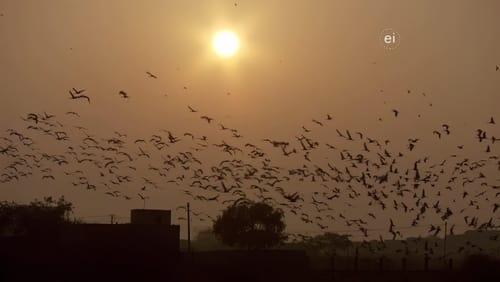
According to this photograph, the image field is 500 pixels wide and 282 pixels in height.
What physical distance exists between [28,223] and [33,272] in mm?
Result: 45199

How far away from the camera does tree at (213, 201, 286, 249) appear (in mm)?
105688

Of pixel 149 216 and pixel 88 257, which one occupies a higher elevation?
pixel 149 216

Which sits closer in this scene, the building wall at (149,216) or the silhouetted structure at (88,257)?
the silhouetted structure at (88,257)

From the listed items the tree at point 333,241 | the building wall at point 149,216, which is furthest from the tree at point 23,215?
the tree at point 333,241

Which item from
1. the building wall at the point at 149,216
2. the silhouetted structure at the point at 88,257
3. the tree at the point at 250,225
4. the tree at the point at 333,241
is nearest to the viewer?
the silhouetted structure at the point at 88,257

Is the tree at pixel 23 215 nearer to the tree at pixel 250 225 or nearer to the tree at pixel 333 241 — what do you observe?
the tree at pixel 250 225

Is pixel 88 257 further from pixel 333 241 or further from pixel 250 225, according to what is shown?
pixel 333 241

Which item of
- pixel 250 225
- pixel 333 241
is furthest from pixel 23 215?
pixel 333 241

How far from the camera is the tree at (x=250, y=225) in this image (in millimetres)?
105688

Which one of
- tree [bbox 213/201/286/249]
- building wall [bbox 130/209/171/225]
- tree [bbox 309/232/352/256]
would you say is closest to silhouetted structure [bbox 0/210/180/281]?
building wall [bbox 130/209/171/225]

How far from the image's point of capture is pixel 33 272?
50.8 m

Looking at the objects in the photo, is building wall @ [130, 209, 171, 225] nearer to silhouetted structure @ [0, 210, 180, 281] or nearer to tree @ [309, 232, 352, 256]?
silhouetted structure @ [0, 210, 180, 281]

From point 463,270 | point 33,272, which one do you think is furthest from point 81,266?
point 463,270

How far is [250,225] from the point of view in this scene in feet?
350
